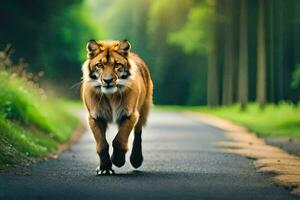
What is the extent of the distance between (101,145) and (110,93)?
83 centimetres

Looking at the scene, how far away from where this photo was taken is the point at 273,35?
186ft

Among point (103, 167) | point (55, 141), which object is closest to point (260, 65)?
point (55, 141)

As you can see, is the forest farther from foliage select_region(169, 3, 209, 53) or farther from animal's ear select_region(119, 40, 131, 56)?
animal's ear select_region(119, 40, 131, 56)

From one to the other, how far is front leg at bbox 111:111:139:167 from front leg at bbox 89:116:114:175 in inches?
4.8

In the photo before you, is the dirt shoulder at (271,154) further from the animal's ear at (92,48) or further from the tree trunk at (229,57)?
the tree trunk at (229,57)

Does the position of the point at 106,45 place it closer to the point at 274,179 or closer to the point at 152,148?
the point at 274,179

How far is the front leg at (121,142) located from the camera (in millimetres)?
13047

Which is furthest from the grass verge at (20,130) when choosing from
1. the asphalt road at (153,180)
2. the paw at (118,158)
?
the paw at (118,158)

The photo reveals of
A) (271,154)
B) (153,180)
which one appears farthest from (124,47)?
(271,154)

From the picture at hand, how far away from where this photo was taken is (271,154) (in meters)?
18.1

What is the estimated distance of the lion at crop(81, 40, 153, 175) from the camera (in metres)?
12.6

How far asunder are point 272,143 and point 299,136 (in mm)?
2814

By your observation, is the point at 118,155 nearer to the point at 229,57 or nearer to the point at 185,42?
the point at 229,57

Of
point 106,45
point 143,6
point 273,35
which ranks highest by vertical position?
point 143,6
